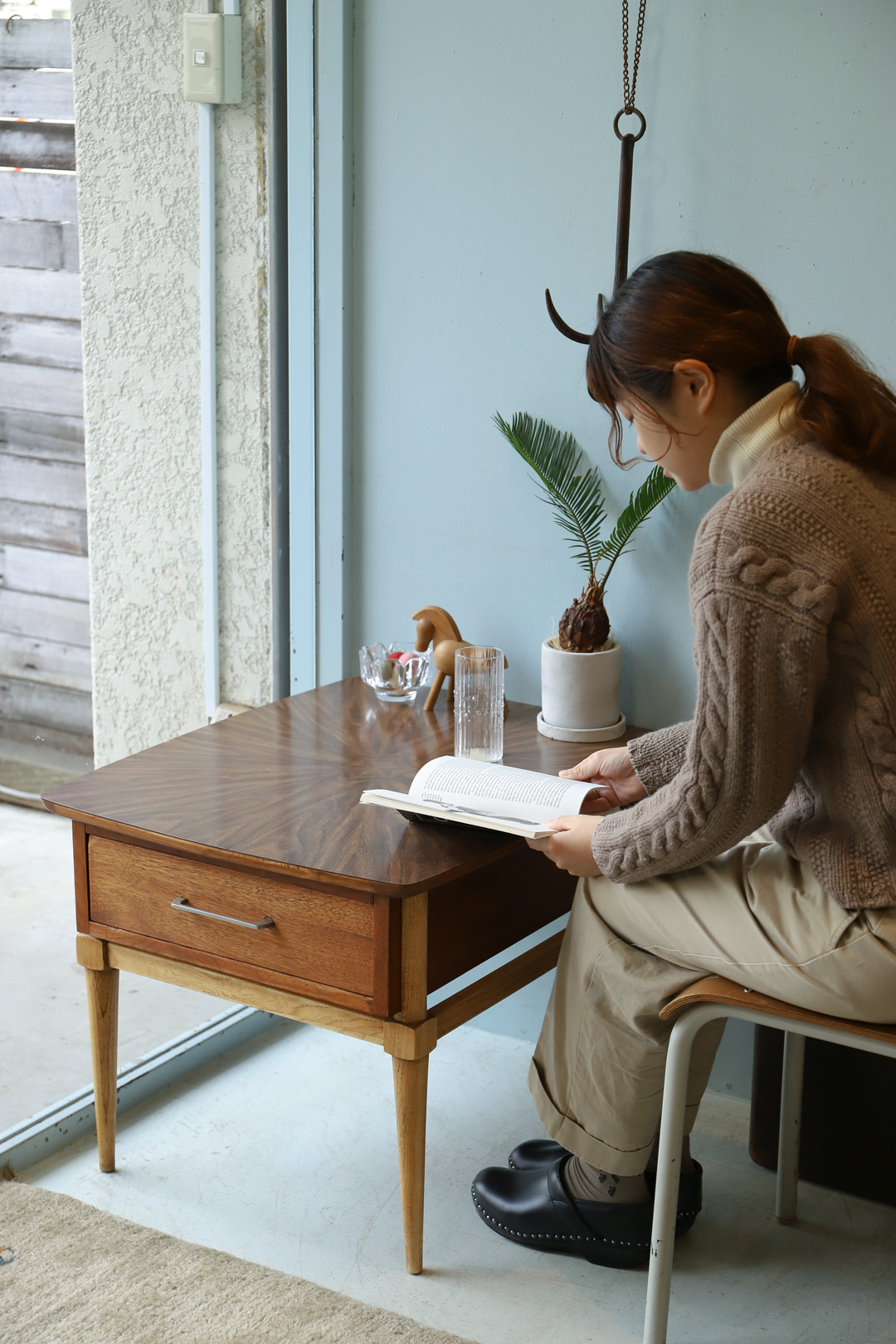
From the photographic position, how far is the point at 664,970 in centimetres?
132

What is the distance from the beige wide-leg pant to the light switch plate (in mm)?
1344

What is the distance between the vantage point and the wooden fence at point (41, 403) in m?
2.13

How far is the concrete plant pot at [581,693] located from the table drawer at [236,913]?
1.64ft

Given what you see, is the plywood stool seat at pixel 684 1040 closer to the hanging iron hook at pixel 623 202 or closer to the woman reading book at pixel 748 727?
the woman reading book at pixel 748 727

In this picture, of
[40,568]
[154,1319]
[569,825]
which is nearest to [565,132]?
[569,825]

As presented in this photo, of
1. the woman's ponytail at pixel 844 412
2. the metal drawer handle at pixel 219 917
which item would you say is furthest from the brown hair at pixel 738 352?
the metal drawer handle at pixel 219 917

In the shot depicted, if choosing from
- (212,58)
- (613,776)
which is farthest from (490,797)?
(212,58)

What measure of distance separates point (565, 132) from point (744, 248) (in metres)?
0.30

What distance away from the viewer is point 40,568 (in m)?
2.39

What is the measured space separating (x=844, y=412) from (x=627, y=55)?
2.53 feet

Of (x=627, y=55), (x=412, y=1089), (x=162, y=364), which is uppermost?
(x=627, y=55)

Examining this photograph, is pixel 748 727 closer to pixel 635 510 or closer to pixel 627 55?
pixel 635 510

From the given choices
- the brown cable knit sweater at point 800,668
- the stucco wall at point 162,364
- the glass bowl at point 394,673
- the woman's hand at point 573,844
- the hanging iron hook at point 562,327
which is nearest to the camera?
the brown cable knit sweater at point 800,668

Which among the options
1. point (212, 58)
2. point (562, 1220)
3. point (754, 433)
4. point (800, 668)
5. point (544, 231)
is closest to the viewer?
point (800, 668)
